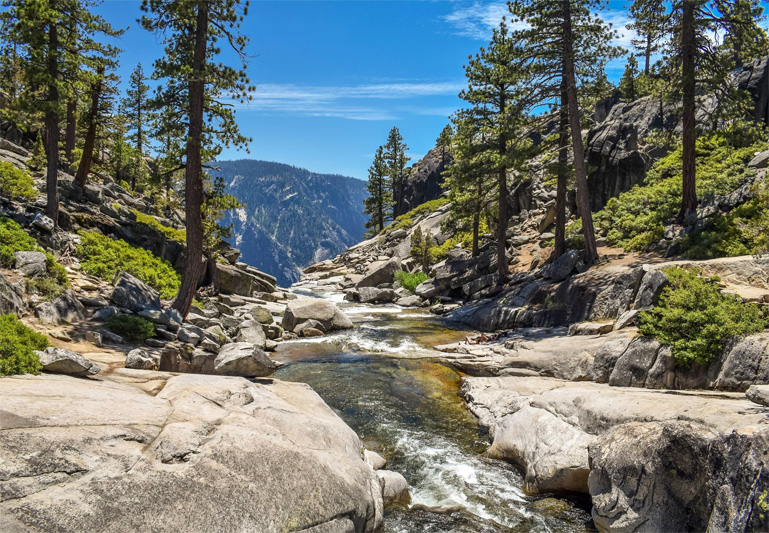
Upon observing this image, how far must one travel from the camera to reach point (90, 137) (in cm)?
2294

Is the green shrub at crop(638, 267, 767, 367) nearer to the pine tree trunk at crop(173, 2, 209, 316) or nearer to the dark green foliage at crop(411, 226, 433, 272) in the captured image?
the pine tree trunk at crop(173, 2, 209, 316)

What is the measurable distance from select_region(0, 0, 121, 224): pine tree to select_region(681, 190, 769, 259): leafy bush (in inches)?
976

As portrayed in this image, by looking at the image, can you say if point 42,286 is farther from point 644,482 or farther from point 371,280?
point 371,280

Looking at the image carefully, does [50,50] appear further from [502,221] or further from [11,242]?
[502,221]

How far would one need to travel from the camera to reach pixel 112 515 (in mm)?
3828

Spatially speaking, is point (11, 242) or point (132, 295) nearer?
point (11, 242)

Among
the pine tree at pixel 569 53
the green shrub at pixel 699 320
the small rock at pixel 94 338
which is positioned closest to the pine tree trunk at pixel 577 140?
the pine tree at pixel 569 53

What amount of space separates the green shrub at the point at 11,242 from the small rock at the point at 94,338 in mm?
3989

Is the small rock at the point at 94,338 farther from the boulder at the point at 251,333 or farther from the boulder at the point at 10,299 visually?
the boulder at the point at 251,333

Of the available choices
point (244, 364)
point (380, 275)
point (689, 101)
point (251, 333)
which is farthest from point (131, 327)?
point (380, 275)

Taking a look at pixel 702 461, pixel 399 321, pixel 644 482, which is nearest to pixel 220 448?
pixel 644 482

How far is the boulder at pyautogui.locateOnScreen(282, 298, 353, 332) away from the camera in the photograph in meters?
20.5

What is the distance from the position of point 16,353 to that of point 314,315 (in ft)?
49.7

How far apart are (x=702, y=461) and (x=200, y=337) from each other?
12121mm
